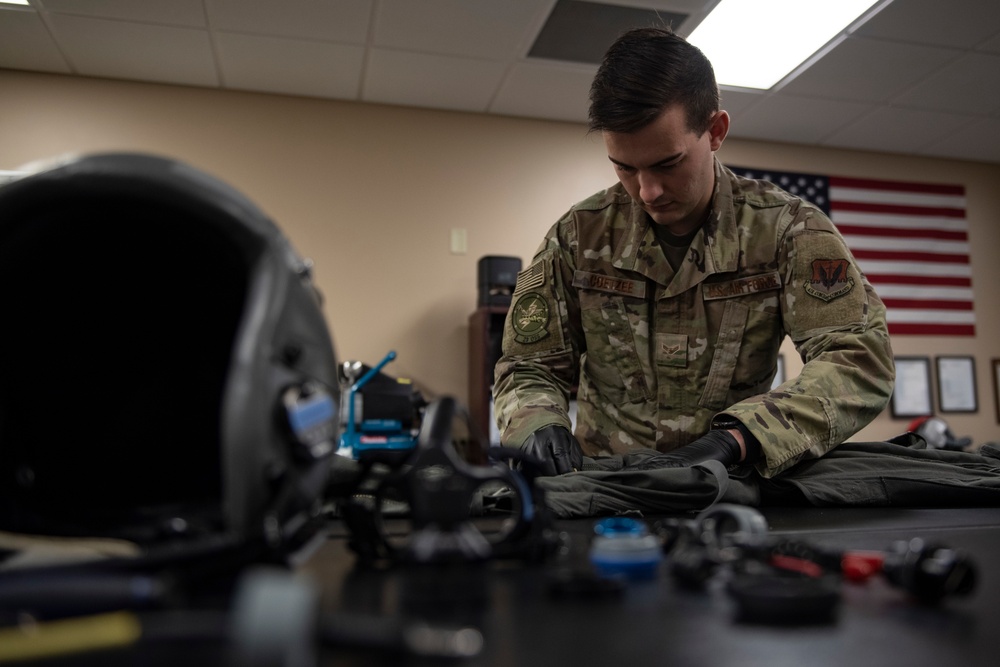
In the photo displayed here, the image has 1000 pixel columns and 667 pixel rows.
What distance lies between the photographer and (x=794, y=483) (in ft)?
3.00

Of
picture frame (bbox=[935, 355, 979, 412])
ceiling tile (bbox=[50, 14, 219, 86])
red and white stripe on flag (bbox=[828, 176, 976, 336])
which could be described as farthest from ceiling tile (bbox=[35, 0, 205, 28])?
picture frame (bbox=[935, 355, 979, 412])

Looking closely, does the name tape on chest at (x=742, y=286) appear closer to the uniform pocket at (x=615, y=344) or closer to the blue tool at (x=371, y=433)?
the uniform pocket at (x=615, y=344)

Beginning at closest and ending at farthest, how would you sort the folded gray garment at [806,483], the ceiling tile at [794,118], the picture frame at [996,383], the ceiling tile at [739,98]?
the folded gray garment at [806,483] → the ceiling tile at [739,98] → the ceiling tile at [794,118] → the picture frame at [996,383]

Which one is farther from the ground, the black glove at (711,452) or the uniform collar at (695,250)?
the uniform collar at (695,250)

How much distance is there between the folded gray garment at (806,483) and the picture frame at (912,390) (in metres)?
3.08

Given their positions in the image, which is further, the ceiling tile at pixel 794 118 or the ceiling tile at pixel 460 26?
the ceiling tile at pixel 794 118

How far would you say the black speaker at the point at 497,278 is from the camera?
10.2 ft

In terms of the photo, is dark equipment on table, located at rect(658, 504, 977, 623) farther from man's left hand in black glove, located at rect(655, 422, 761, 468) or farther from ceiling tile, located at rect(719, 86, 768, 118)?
ceiling tile, located at rect(719, 86, 768, 118)

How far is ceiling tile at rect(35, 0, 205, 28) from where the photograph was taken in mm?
2561

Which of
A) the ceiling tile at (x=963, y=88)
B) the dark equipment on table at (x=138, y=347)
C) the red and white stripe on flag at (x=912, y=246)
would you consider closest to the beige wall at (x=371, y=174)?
the red and white stripe on flag at (x=912, y=246)

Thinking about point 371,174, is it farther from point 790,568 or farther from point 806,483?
point 790,568

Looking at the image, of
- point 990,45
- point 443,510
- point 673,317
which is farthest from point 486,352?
point 443,510

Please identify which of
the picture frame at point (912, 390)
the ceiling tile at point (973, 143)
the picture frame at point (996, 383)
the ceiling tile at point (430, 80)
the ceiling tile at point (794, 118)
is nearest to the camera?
the ceiling tile at point (430, 80)

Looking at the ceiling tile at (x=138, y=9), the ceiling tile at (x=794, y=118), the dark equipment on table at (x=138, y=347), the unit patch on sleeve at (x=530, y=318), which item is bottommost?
the dark equipment on table at (x=138, y=347)
